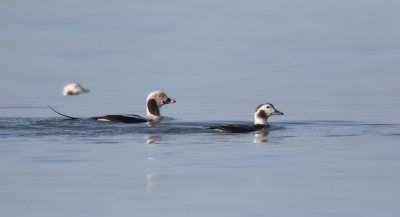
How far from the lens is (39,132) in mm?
14156

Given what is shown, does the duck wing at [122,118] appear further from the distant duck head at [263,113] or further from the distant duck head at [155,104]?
the distant duck head at [263,113]

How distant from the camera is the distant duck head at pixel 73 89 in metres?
28.9

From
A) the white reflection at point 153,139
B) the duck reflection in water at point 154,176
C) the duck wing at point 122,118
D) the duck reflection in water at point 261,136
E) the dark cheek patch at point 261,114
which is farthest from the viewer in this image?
the duck wing at point 122,118

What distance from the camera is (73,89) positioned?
29.1 meters

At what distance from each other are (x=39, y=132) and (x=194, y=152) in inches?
169

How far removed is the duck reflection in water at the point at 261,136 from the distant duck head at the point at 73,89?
15353 millimetres

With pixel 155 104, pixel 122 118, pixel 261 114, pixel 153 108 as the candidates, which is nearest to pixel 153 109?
pixel 153 108

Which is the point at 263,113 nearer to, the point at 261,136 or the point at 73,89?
the point at 261,136

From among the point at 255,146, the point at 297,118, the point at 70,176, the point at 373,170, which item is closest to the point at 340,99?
the point at 297,118

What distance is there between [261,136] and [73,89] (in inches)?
650

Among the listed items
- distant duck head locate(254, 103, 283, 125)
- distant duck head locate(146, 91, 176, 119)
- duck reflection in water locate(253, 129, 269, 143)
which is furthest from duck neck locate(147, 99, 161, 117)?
duck reflection in water locate(253, 129, 269, 143)

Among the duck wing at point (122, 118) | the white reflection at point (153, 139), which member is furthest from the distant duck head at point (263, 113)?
the duck wing at point (122, 118)

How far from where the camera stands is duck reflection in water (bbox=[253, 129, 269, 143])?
13.1 meters

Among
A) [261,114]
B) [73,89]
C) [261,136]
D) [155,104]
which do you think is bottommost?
[261,136]
